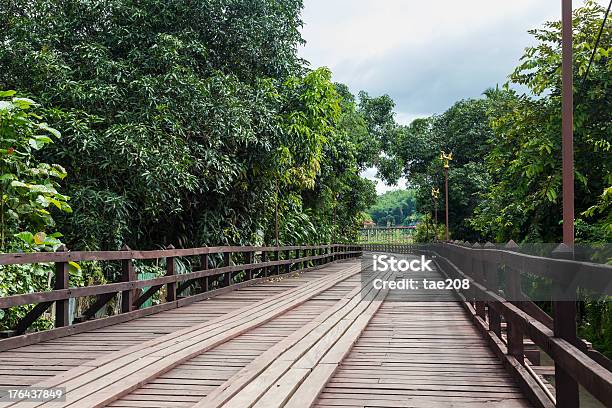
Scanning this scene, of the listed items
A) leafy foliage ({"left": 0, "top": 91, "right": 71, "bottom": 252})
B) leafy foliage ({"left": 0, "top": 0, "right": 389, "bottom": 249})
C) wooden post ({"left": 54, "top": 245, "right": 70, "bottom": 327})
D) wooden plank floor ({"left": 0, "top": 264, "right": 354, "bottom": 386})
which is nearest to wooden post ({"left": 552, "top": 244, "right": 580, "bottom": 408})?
wooden plank floor ({"left": 0, "top": 264, "right": 354, "bottom": 386})

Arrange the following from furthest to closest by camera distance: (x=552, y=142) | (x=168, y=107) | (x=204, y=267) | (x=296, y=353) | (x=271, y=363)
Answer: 1. (x=552, y=142)
2. (x=168, y=107)
3. (x=204, y=267)
4. (x=296, y=353)
5. (x=271, y=363)

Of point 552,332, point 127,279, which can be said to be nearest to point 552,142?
point 127,279

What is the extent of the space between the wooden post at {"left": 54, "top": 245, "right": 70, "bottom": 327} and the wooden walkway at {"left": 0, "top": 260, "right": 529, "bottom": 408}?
23 cm

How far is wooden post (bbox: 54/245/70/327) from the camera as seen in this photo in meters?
Answer: 6.00

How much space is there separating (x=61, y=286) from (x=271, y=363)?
96.2 inches

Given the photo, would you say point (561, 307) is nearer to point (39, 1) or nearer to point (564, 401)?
point (564, 401)

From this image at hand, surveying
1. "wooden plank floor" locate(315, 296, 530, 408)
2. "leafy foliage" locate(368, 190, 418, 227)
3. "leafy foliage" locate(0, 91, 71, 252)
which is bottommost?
"wooden plank floor" locate(315, 296, 530, 408)

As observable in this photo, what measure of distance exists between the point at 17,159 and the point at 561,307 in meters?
6.09

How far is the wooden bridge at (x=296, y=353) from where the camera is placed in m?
3.60

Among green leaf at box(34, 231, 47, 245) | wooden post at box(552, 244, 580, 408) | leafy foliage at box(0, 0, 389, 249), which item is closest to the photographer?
wooden post at box(552, 244, 580, 408)

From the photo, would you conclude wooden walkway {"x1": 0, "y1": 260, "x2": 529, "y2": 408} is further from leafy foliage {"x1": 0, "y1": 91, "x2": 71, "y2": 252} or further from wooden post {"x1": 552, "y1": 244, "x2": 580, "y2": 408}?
leafy foliage {"x1": 0, "y1": 91, "x2": 71, "y2": 252}

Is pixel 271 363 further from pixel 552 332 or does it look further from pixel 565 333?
pixel 565 333

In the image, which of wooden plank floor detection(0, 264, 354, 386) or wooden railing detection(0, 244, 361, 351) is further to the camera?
wooden railing detection(0, 244, 361, 351)

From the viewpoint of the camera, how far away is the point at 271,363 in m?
4.72
